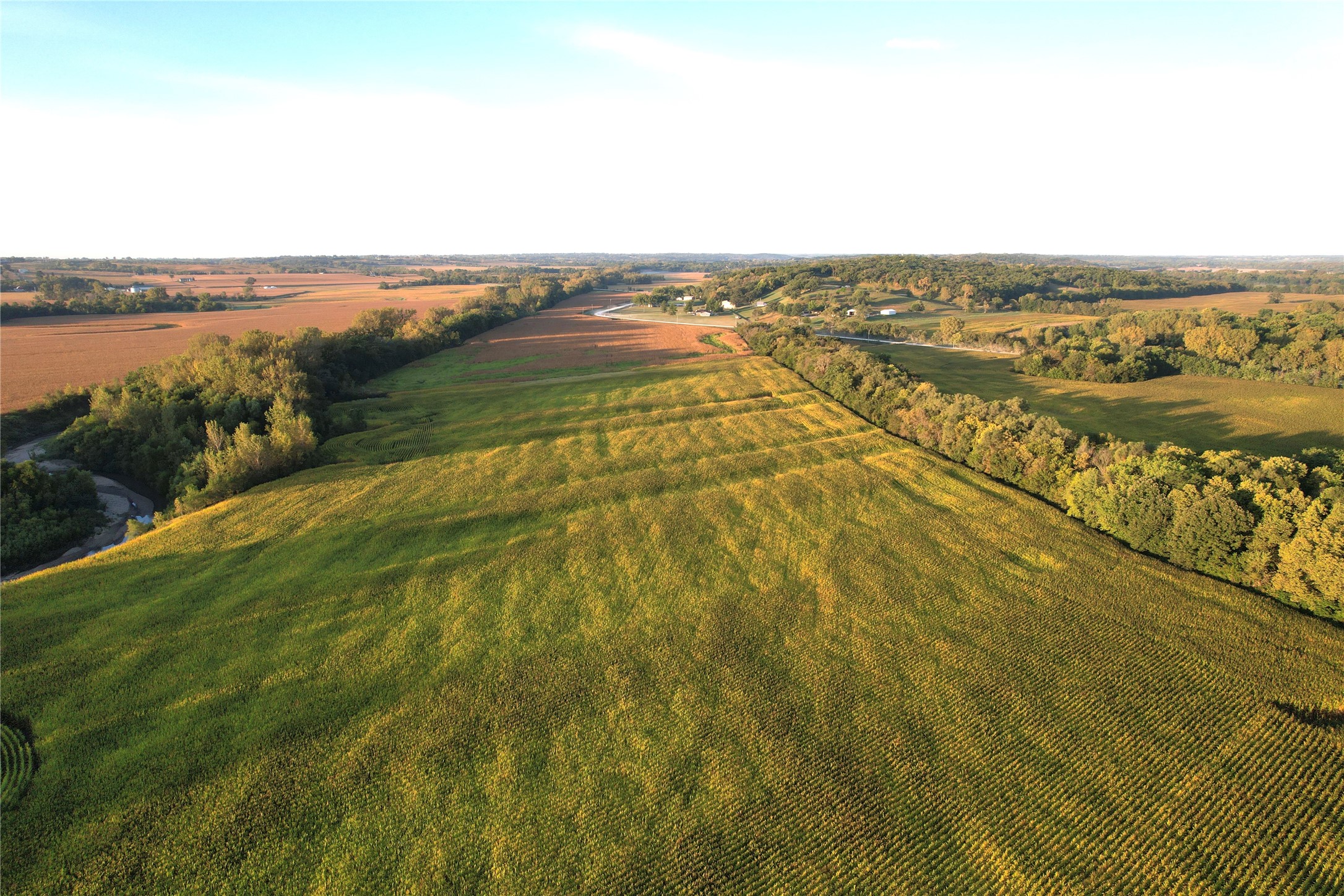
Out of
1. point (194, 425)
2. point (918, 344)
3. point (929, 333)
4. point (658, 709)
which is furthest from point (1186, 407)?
point (194, 425)

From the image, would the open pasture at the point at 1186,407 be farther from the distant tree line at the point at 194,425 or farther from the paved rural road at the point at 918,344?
the distant tree line at the point at 194,425

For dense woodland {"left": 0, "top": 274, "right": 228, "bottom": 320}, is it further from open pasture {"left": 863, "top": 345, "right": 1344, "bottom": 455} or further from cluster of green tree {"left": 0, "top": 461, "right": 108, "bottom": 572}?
open pasture {"left": 863, "top": 345, "right": 1344, "bottom": 455}

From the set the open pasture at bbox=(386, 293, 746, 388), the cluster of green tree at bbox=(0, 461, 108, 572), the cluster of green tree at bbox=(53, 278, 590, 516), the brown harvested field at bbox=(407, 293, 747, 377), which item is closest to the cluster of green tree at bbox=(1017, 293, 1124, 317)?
the brown harvested field at bbox=(407, 293, 747, 377)

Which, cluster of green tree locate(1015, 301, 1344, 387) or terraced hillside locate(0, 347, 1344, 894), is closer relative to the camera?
terraced hillside locate(0, 347, 1344, 894)

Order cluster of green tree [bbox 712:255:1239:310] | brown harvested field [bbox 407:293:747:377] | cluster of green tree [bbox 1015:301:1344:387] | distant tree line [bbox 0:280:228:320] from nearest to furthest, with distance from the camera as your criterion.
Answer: cluster of green tree [bbox 1015:301:1344:387]
brown harvested field [bbox 407:293:747:377]
distant tree line [bbox 0:280:228:320]
cluster of green tree [bbox 712:255:1239:310]

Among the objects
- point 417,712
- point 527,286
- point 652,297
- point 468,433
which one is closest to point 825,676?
point 417,712

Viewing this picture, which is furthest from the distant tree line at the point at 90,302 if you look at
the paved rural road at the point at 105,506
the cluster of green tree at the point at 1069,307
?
the cluster of green tree at the point at 1069,307
